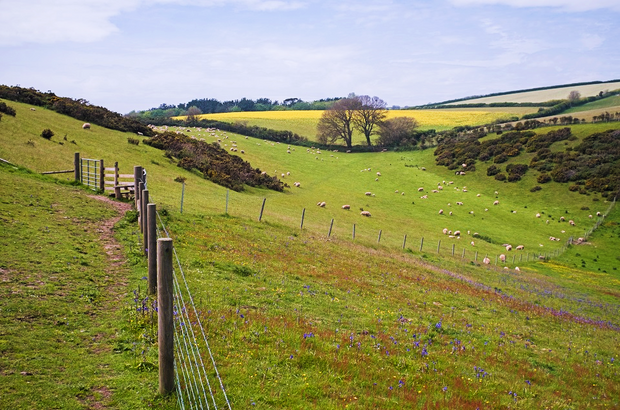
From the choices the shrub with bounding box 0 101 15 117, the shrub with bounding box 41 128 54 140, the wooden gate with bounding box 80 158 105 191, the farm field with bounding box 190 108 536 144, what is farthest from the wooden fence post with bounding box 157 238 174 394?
the farm field with bounding box 190 108 536 144

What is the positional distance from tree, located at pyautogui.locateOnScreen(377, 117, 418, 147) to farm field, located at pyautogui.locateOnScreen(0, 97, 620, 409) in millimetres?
57446

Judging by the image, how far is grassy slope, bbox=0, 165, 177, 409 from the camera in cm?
730

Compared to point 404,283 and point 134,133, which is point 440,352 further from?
point 134,133

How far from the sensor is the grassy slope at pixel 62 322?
7.30 m

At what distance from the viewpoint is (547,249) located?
52.9 meters

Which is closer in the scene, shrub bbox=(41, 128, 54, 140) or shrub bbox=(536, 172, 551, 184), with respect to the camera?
shrub bbox=(41, 128, 54, 140)

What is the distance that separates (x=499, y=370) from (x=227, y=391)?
8.39 metres

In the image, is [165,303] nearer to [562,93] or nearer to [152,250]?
[152,250]

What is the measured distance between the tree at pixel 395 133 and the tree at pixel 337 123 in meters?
8.30

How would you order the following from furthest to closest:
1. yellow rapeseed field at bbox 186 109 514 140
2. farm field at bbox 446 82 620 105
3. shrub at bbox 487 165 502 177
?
farm field at bbox 446 82 620 105 → yellow rapeseed field at bbox 186 109 514 140 → shrub at bbox 487 165 502 177

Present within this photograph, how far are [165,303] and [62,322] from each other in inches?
188

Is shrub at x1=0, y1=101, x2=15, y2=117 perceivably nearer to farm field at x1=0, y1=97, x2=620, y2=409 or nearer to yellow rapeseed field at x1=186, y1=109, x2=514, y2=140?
farm field at x1=0, y1=97, x2=620, y2=409

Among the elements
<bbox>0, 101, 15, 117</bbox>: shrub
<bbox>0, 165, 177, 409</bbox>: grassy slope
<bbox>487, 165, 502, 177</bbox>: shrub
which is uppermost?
<bbox>0, 101, 15, 117</bbox>: shrub

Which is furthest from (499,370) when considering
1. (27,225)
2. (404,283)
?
(27,225)
